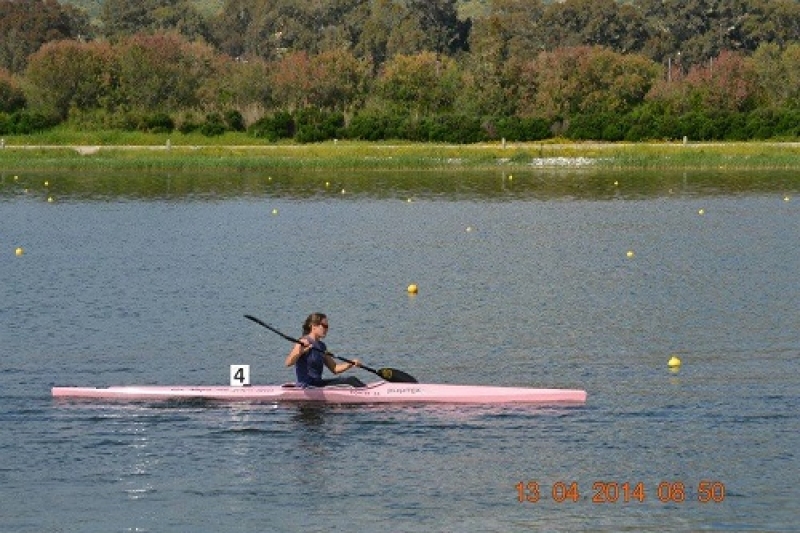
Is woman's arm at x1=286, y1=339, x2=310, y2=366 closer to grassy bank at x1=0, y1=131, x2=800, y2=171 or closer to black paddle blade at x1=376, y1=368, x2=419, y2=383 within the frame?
black paddle blade at x1=376, y1=368, x2=419, y2=383

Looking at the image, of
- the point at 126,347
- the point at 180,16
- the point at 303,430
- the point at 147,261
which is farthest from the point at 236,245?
the point at 180,16

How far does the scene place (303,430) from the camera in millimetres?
24078

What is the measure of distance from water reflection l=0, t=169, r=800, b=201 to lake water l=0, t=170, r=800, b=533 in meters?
7.54

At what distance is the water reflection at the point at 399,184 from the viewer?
6650cm

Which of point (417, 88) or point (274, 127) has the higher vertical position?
point (417, 88)

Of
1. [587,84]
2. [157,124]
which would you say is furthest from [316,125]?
[587,84]

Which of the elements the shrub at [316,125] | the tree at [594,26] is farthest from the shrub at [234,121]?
the tree at [594,26]

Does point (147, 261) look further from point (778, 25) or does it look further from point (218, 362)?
point (778, 25)

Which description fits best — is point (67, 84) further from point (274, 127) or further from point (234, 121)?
point (274, 127)

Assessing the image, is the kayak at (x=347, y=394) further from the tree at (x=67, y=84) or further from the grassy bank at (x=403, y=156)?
the tree at (x=67, y=84)

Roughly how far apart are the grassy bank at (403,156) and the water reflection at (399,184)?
97 cm

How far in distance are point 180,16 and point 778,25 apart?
62.2 m

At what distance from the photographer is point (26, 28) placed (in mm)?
135875
